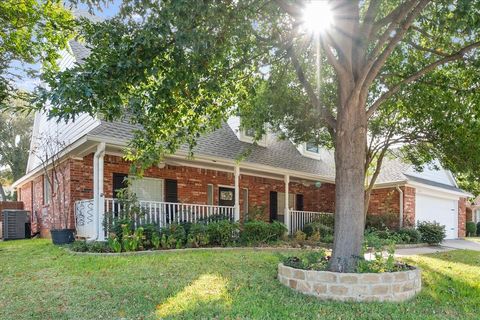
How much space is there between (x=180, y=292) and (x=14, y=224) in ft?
38.8

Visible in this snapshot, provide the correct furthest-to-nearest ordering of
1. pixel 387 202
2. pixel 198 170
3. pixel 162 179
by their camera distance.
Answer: pixel 387 202 → pixel 198 170 → pixel 162 179

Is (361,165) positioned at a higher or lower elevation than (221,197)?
higher

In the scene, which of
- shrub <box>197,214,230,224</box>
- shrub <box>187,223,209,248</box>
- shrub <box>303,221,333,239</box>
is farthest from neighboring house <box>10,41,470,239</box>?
shrub <box>187,223,209,248</box>

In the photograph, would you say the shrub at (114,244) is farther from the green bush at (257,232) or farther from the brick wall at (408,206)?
the brick wall at (408,206)

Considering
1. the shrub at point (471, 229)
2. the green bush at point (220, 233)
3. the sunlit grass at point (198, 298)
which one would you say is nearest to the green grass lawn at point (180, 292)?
the sunlit grass at point (198, 298)

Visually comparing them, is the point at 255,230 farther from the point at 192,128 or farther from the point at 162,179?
the point at 192,128

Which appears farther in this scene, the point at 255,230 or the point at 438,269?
the point at 255,230

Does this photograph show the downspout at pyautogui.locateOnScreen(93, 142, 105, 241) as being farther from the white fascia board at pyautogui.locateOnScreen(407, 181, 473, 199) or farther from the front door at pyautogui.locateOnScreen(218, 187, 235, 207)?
the white fascia board at pyautogui.locateOnScreen(407, 181, 473, 199)

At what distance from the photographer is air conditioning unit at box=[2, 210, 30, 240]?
1445 centimetres

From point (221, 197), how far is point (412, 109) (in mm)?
7532

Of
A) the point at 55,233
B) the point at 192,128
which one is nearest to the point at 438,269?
the point at 192,128

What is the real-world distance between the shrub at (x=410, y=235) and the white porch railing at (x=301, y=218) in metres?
2.94

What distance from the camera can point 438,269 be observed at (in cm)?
844

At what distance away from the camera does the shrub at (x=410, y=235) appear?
1473 centimetres
